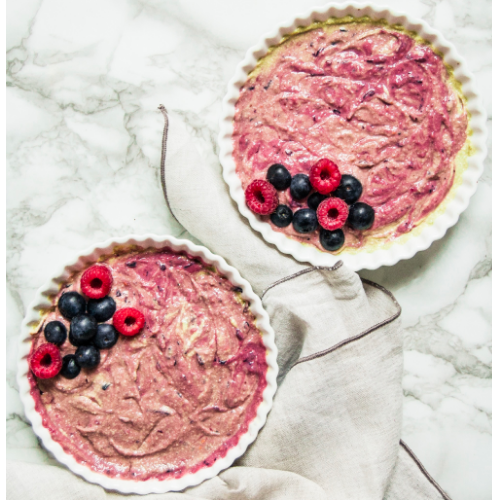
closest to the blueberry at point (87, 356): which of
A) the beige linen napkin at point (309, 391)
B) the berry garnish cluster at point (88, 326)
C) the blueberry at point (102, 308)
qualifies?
the berry garnish cluster at point (88, 326)

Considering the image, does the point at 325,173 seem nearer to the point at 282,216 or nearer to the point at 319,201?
the point at 319,201

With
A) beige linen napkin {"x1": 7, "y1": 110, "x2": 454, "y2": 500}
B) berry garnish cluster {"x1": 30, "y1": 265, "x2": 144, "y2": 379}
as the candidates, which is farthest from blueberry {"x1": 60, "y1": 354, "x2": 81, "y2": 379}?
beige linen napkin {"x1": 7, "y1": 110, "x2": 454, "y2": 500}

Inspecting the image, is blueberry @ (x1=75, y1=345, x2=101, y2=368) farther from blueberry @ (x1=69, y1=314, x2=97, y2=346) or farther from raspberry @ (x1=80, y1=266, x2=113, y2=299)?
raspberry @ (x1=80, y1=266, x2=113, y2=299)

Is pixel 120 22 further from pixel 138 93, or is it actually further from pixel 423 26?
pixel 423 26

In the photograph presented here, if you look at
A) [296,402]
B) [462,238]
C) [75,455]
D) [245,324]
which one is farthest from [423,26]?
[75,455]

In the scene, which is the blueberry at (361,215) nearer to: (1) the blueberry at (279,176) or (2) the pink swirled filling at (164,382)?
(1) the blueberry at (279,176)

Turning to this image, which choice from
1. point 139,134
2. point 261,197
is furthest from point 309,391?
point 139,134
